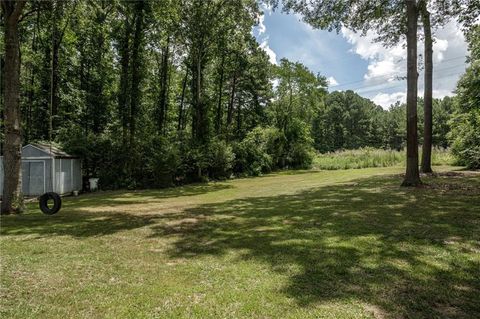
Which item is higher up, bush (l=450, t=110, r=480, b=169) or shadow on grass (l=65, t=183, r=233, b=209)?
bush (l=450, t=110, r=480, b=169)

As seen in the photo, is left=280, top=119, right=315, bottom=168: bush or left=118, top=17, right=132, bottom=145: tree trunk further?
left=280, top=119, right=315, bottom=168: bush

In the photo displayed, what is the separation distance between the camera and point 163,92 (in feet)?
80.6

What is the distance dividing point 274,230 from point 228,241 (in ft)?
3.26

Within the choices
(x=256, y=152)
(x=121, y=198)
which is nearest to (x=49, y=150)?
(x=121, y=198)

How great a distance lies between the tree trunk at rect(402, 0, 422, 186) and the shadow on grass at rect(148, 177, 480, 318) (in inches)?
64.8

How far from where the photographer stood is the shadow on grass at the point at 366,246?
3.03 metres

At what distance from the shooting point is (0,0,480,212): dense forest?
636 inches

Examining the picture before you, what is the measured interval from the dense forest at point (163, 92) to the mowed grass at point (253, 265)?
25.4 ft

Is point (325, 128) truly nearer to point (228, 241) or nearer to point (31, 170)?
point (31, 170)

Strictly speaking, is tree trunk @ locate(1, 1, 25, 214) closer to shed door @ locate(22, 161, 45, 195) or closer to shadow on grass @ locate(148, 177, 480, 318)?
shadow on grass @ locate(148, 177, 480, 318)

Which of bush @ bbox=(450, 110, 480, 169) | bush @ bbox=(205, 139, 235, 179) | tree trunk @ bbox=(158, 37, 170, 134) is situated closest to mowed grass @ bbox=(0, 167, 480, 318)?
bush @ bbox=(450, 110, 480, 169)

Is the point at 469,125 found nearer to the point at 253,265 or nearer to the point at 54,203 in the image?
the point at 253,265

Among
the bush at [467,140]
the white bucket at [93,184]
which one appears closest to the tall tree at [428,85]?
the bush at [467,140]

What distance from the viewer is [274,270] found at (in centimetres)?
372
